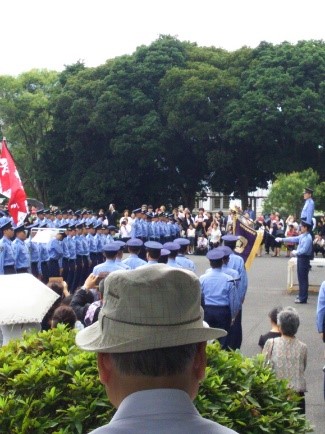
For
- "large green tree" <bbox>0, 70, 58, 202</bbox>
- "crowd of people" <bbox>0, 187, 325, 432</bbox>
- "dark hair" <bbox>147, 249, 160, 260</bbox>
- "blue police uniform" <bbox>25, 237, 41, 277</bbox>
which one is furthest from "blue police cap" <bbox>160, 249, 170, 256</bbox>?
"large green tree" <bbox>0, 70, 58, 202</bbox>

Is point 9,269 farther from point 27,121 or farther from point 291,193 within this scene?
Answer: point 27,121

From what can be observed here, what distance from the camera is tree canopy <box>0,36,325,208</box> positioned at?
148ft

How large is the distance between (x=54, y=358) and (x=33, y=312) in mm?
2817

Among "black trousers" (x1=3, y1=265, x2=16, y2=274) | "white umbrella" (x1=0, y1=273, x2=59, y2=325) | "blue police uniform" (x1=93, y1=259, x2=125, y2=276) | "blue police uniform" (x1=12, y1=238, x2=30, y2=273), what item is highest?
"white umbrella" (x1=0, y1=273, x2=59, y2=325)

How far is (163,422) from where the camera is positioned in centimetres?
216

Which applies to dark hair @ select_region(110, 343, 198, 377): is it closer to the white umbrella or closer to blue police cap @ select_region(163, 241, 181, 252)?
the white umbrella

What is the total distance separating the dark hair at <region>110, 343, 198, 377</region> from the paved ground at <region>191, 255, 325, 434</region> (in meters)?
6.26

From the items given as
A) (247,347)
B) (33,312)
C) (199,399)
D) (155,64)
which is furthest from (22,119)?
(199,399)

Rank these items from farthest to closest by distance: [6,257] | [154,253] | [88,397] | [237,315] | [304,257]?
1. [304,257]
2. [6,257]
3. [154,253]
4. [237,315]
5. [88,397]

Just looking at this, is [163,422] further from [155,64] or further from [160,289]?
[155,64]

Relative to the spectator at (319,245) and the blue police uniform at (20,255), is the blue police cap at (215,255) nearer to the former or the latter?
the blue police uniform at (20,255)

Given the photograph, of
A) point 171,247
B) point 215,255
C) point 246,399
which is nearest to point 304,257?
point 171,247

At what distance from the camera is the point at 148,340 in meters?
2.23

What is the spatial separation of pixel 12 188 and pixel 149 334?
17.1m
